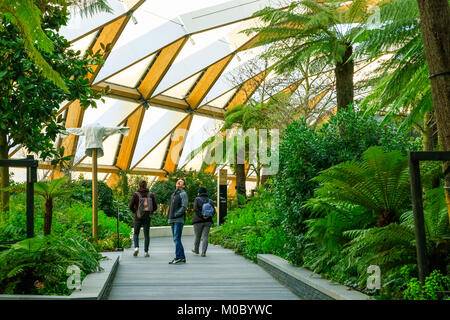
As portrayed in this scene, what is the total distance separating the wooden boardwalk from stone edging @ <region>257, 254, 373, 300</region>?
109 mm

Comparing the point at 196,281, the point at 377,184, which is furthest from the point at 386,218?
the point at 196,281

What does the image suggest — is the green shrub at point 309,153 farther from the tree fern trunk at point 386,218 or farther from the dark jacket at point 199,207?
the dark jacket at point 199,207

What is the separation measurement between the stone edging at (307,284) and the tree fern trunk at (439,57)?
3.75 ft

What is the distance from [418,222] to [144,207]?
720 centimetres

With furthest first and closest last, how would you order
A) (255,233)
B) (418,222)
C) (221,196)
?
1. (221,196)
2. (255,233)
3. (418,222)

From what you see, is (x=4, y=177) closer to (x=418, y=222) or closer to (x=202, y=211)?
(x=202, y=211)

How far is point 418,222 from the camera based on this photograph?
12.8 feet

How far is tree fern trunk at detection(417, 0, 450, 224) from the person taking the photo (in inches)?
166

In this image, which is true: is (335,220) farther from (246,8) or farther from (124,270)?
(246,8)

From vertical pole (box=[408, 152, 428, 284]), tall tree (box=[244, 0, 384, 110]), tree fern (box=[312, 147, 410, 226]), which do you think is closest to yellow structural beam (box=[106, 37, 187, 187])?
tall tree (box=[244, 0, 384, 110])

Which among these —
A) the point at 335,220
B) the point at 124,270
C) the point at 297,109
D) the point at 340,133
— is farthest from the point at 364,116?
the point at 297,109

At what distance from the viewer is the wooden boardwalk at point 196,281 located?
5.74 metres

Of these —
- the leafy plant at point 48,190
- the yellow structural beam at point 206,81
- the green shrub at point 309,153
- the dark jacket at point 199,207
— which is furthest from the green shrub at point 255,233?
the yellow structural beam at point 206,81

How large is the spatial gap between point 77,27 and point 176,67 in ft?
21.7
